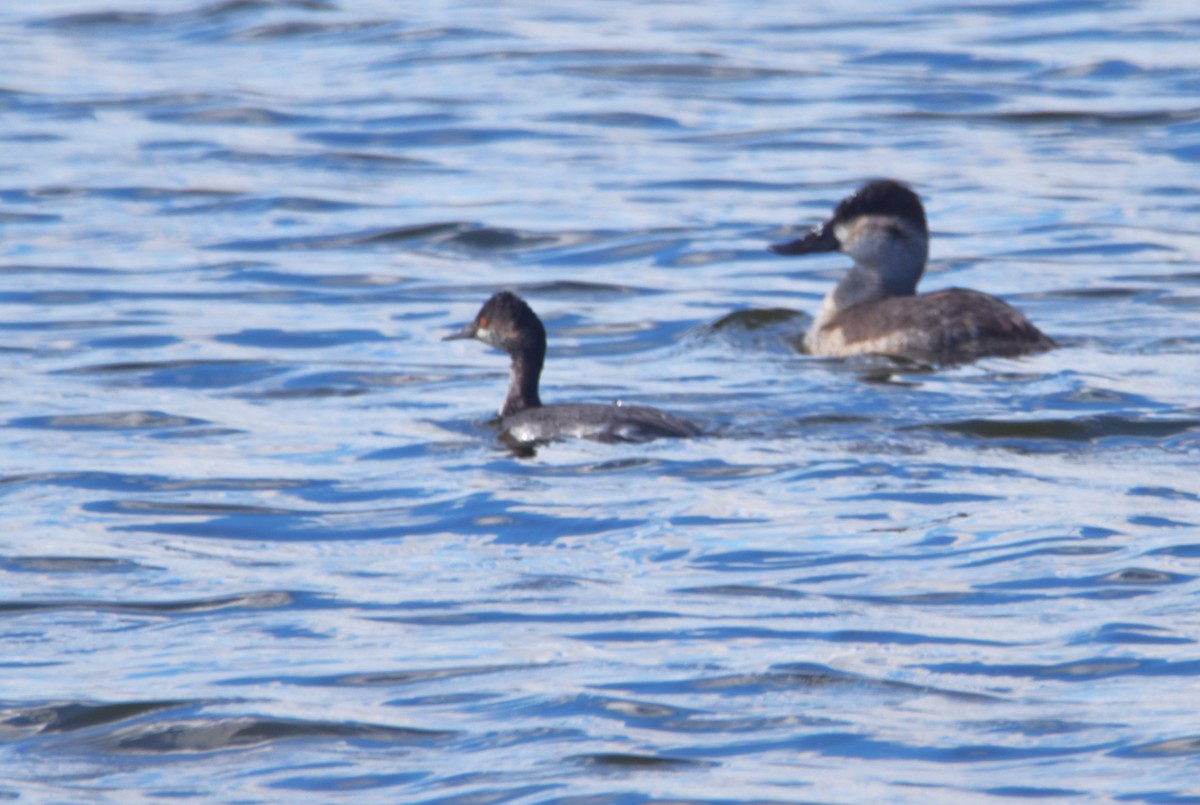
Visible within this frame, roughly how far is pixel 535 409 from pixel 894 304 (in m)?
3.13

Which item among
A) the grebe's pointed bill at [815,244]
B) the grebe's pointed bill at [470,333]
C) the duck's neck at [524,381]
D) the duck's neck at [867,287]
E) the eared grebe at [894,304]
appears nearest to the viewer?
the duck's neck at [524,381]

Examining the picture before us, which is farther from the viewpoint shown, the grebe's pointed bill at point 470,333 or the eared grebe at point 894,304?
the eared grebe at point 894,304

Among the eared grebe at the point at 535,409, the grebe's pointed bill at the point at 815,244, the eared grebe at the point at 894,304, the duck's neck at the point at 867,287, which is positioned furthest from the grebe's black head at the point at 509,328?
the grebe's pointed bill at the point at 815,244

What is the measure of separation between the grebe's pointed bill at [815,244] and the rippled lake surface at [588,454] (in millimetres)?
468

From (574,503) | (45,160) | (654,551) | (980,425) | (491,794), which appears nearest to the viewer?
(491,794)

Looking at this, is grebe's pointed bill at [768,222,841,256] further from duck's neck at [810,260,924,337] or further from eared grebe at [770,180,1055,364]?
duck's neck at [810,260,924,337]

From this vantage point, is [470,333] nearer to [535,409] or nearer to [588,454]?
[535,409]

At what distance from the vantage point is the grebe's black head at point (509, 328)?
455 inches

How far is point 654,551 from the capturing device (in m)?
9.01

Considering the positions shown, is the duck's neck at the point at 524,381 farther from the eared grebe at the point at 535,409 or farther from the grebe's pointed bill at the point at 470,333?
the grebe's pointed bill at the point at 470,333

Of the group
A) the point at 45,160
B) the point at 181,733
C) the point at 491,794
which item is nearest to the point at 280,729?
the point at 181,733

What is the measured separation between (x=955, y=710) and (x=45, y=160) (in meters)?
14.8

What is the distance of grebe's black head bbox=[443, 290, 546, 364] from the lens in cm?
1156

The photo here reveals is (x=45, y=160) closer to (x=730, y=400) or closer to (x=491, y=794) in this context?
(x=730, y=400)
